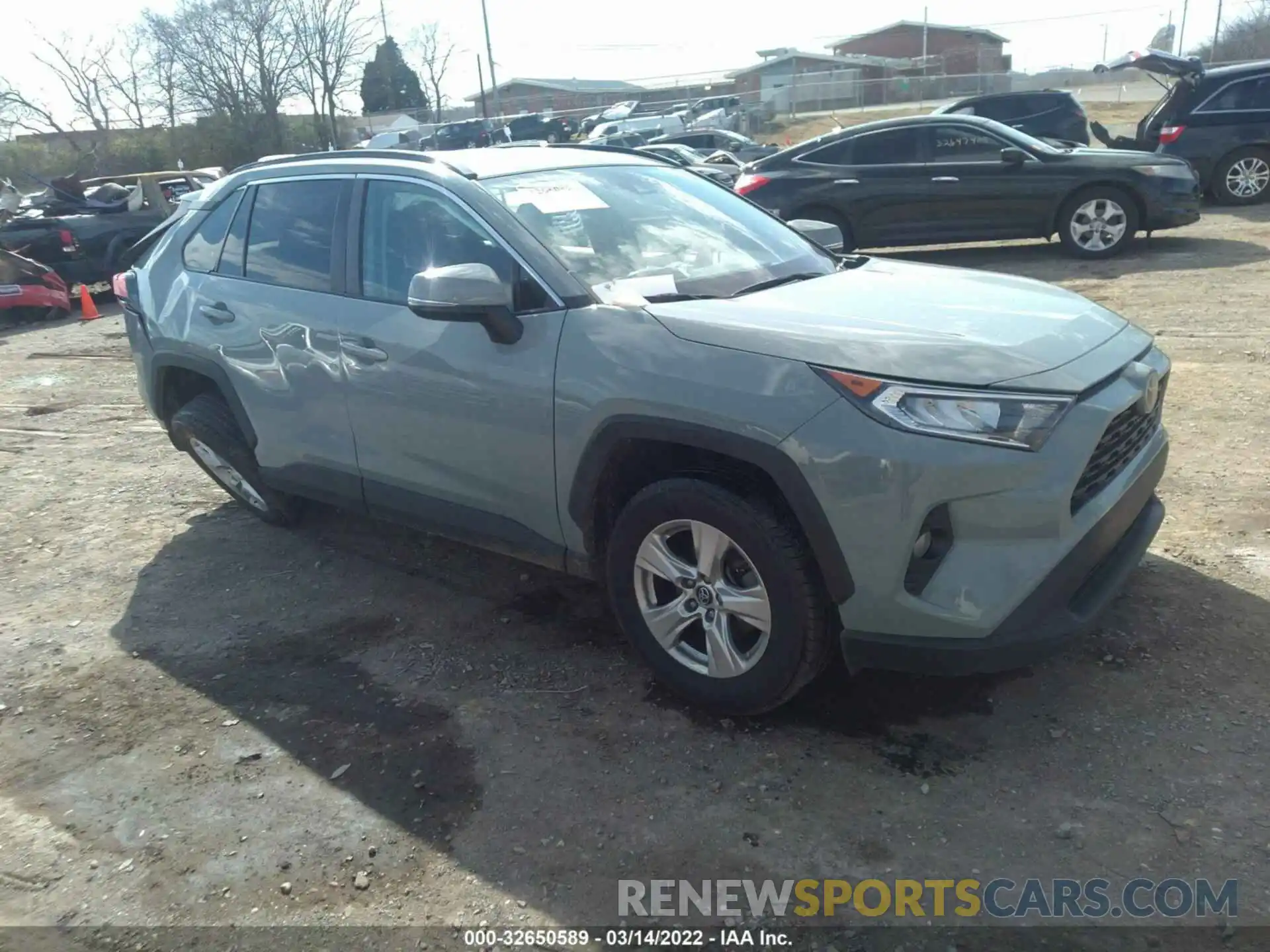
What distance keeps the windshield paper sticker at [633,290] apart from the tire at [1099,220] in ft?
27.1

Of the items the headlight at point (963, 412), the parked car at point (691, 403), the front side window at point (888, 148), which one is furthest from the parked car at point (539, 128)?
the headlight at point (963, 412)

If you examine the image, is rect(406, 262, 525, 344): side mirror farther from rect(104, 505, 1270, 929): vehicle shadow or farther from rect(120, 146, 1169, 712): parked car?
rect(104, 505, 1270, 929): vehicle shadow

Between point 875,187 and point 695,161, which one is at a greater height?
point 695,161

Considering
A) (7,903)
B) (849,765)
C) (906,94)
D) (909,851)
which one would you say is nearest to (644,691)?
(849,765)

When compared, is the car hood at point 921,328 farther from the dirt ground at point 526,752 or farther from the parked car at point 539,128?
the parked car at point 539,128

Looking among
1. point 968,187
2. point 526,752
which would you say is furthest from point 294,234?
point 968,187

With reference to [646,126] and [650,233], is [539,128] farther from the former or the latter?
[650,233]

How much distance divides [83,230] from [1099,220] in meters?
12.9

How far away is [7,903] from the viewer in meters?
2.71

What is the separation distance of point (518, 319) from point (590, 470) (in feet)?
1.89

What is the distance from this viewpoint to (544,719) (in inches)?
132

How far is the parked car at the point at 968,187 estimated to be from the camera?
32.8 ft

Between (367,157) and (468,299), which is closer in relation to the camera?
(468,299)

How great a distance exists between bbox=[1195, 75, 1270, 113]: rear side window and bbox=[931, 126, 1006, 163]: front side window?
4.13m
